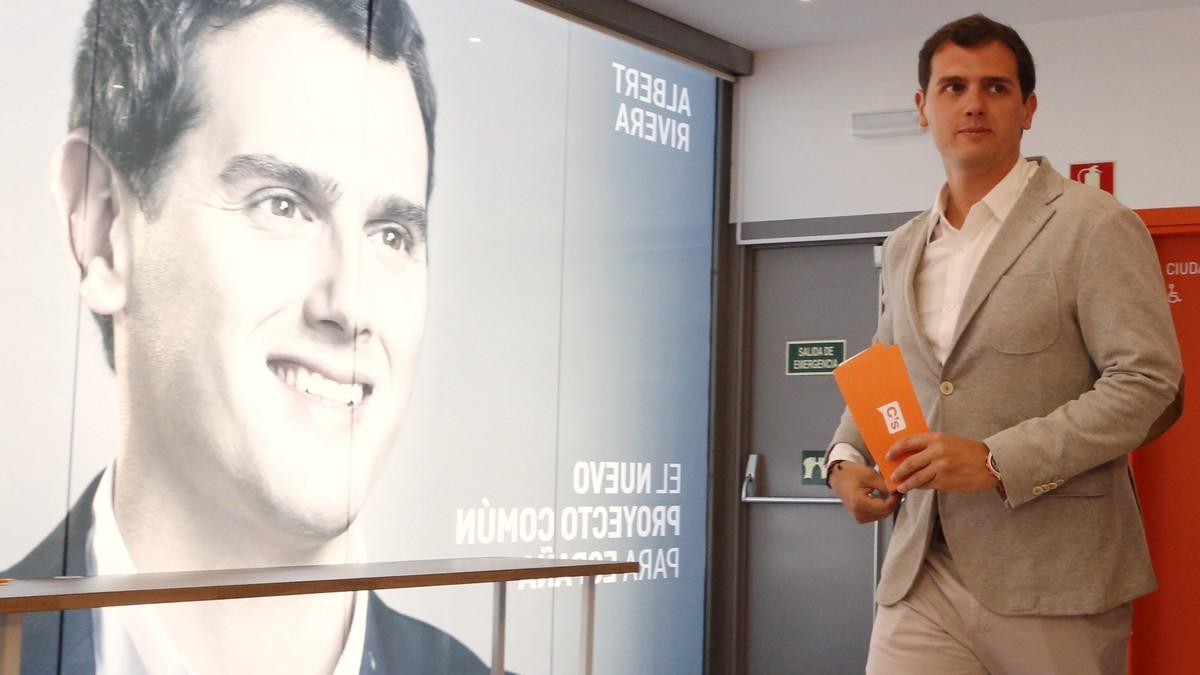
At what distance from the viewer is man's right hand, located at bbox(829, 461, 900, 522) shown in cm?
186

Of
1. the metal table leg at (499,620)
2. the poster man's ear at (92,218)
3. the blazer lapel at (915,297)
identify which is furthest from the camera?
the poster man's ear at (92,218)

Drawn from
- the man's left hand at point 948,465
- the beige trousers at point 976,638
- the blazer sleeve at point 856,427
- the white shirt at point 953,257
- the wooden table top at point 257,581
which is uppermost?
the white shirt at point 953,257

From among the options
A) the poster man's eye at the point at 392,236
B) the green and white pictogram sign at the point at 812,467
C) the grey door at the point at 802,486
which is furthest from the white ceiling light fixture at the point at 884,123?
the poster man's eye at the point at 392,236

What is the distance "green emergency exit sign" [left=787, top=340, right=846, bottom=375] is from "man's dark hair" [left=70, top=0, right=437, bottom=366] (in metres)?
3.17

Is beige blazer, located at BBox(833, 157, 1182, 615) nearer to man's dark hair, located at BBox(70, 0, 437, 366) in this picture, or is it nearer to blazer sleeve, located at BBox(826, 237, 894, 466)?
blazer sleeve, located at BBox(826, 237, 894, 466)

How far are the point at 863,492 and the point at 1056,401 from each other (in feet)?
0.96

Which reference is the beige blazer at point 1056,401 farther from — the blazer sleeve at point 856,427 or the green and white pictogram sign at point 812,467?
the green and white pictogram sign at point 812,467

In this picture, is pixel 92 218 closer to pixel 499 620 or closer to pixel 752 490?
pixel 499 620

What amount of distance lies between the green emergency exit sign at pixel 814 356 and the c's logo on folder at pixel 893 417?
442 centimetres

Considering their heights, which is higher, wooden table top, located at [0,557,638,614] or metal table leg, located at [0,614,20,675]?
wooden table top, located at [0,557,638,614]

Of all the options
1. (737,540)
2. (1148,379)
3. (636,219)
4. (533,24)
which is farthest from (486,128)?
(1148,379)

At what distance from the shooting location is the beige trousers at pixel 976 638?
5.63ft

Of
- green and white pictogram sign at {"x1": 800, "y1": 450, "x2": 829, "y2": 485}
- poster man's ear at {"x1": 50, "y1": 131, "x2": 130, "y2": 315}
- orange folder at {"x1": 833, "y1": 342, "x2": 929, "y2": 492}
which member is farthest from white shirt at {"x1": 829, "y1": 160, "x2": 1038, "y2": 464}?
green and white pictogram sign at {"x1": 800, "y1": 450, "x2": 829, "y2": 485}

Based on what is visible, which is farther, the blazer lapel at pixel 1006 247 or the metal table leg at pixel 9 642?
the metal table leg at pixel 9 642
